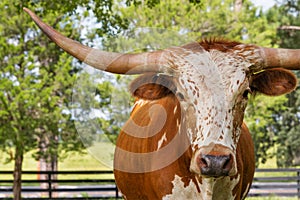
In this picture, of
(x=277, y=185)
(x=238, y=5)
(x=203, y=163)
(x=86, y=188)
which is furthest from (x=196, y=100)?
(x=238, y=5)

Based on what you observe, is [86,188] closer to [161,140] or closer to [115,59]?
[161,140]

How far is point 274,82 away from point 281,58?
0.90 feet

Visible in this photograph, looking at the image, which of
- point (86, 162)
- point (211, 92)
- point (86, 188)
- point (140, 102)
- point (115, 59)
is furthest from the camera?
point (86, 162)

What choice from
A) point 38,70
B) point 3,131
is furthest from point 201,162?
point 38,70

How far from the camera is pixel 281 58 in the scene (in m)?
4.29

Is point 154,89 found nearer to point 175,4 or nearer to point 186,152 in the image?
point 186,152

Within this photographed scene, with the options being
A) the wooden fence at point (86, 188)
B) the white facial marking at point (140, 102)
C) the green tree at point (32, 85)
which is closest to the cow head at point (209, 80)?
the white facial marking at point (140, 102)

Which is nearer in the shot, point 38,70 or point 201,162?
point 201,162

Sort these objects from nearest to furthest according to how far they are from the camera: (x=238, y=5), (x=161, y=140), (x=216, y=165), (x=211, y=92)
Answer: (x=216, y=165)
(x=211, y=92)
(x=161, y=140)
(x=238, y=5)

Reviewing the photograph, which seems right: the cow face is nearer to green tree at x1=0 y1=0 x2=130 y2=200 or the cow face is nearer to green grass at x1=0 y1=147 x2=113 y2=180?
green grass at x1=0 y1=147 x2=113 y2=180

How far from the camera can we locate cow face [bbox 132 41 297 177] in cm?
371

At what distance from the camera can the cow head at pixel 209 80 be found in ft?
12.4

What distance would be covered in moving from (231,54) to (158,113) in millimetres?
928

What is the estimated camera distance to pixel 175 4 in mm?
16938
